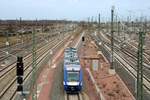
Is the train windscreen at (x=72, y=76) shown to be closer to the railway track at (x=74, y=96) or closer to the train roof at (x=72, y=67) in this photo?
the train roof at (x=72, y=67)

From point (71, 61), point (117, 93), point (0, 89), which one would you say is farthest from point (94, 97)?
point (0, 89)

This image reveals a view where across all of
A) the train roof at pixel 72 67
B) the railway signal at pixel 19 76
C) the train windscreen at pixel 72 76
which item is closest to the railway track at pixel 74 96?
the train windscreen at pixel 72 76

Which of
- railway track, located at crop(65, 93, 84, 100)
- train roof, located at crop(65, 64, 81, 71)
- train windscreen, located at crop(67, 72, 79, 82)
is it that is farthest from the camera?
train roof, located at crop(65, 64, 81, 71)

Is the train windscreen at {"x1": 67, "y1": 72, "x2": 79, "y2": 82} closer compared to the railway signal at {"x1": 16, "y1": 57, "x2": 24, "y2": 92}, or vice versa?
the railway signal at {"x1": 16, "y1": 57, "x2": 24, "y2": 92}

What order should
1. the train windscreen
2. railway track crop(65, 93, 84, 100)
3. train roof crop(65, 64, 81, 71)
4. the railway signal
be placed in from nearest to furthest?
the railway signal → railway track crop(65, 93, 84, 100) → the train windscreen → train roof crop(65, 64, 81, 71)

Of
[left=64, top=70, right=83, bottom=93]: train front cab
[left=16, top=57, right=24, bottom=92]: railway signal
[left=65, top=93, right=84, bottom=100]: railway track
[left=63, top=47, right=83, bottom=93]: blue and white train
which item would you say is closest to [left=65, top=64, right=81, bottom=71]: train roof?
[left=63, top=47, right=83, bottom=93]: blue and white train

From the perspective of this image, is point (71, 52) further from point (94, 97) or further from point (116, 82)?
point (94, 97)

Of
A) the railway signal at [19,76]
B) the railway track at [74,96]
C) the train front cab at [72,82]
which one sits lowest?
the railway track at [74,96]

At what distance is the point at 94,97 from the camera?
37156 millimetres

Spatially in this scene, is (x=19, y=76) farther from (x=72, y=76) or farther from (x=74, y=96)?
(x=72, y=76)

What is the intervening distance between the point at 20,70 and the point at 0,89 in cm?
1627

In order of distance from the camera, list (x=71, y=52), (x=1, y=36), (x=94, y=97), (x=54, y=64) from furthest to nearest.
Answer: (x=1, y=36) → (x=54, y=64) → (x=71, y=52) → (x=94, y=97)

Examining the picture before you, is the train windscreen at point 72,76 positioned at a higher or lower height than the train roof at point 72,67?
lower

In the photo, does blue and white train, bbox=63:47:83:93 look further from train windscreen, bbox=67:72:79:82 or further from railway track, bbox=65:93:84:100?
railway track, bbox=65:93:84:100
